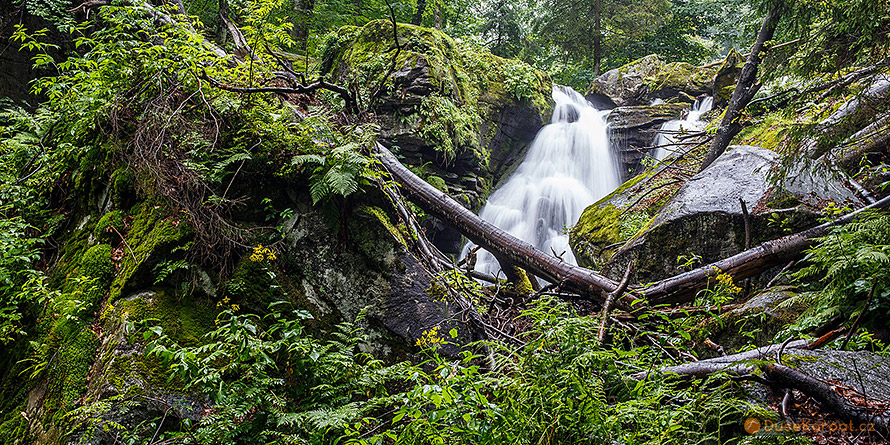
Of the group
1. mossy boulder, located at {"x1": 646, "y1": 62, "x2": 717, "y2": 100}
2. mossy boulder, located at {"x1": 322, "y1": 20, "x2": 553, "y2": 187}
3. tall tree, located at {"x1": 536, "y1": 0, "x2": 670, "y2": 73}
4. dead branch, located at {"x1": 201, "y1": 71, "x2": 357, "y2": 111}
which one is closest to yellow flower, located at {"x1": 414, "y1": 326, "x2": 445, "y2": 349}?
dead branch, located at {"x1": 201, "y1": 71, "x2": 357, "y2": 111}

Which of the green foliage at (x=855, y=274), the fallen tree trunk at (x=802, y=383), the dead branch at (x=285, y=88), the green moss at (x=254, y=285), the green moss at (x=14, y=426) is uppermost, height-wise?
the dead branch at (x=285, y=88)

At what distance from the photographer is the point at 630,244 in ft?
18.0

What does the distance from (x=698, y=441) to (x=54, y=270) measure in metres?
5.13

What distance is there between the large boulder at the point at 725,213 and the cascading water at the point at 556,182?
11.4 ft

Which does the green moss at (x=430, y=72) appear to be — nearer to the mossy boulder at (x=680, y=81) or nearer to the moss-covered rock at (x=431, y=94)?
the moss-covered rock at (x=431, y=94)

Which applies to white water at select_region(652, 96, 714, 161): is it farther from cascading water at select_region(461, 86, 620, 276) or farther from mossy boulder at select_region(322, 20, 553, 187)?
mossy boulder at select_region(322, 20, 553, 187)

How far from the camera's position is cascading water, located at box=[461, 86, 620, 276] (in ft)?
34.2

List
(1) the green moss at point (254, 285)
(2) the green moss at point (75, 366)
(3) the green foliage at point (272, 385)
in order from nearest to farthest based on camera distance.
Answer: (3) the green foliage at point (272, 385), (2) the green moss at point (75, 366), (1) the green moss at point (254, 285)

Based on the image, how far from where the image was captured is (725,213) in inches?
194

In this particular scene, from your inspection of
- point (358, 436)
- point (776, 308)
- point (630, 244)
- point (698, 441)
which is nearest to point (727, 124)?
point (630, 244)

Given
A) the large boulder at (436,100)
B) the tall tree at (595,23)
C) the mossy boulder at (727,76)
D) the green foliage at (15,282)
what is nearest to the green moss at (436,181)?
the large boulder at (436,100)

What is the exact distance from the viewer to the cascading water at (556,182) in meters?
10.4

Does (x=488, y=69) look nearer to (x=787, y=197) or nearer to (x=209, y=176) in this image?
(x=787, y=197)

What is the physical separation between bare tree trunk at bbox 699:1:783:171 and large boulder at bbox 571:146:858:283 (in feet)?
3.20
